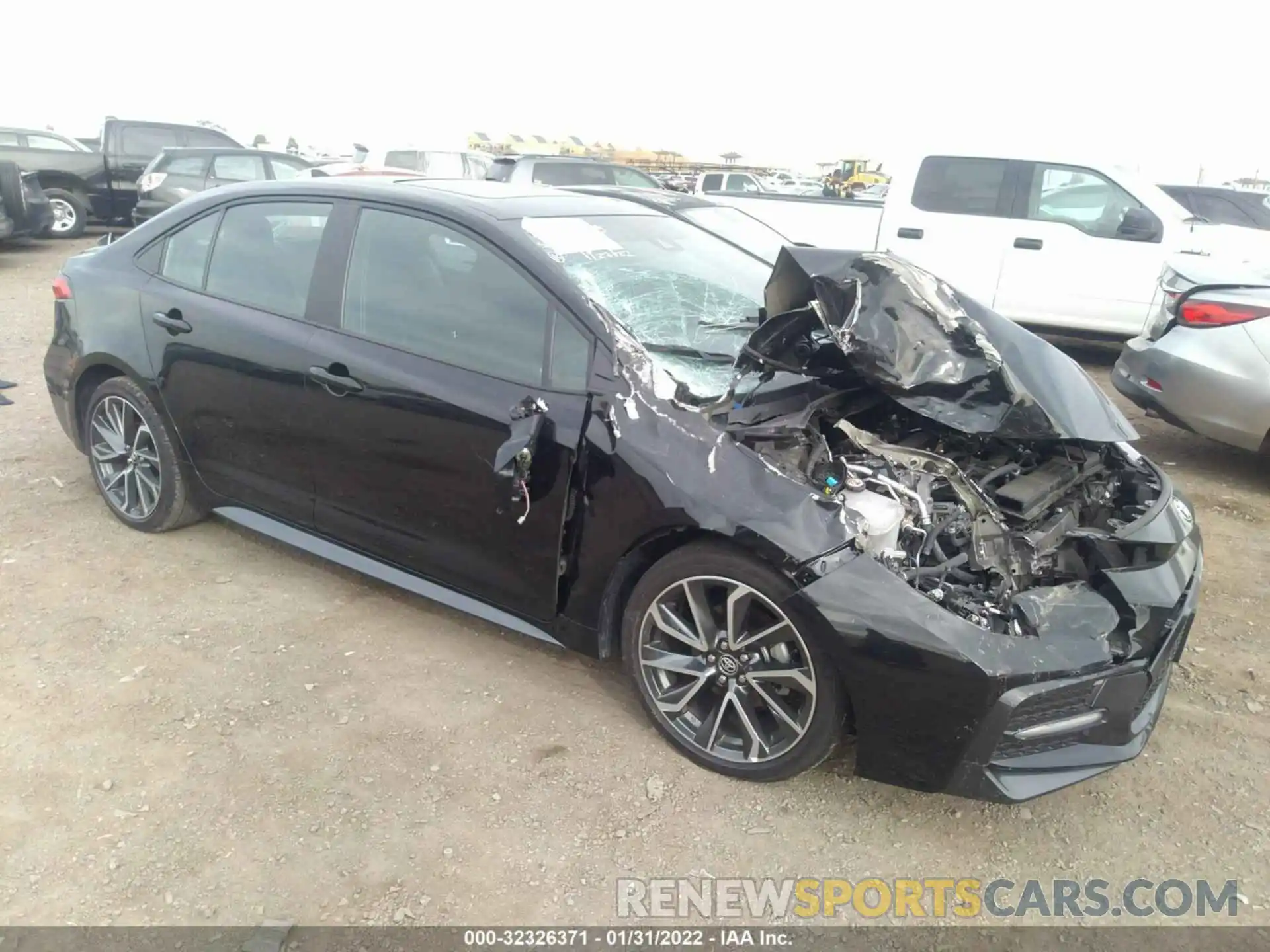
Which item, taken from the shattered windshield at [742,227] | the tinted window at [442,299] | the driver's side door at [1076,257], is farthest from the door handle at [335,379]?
the driver's side door at [1076,257]

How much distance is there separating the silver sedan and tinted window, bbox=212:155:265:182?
37.0 ft

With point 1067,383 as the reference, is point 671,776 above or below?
below

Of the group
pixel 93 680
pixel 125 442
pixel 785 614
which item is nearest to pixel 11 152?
pixel 125 442

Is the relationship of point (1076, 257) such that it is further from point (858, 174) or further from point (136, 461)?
point (858, 174)

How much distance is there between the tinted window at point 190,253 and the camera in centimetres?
377

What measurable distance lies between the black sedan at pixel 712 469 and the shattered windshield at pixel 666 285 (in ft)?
0.05

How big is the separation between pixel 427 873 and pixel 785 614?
120 centimetres

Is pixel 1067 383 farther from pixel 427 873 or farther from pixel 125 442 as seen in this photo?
pixel 125 442

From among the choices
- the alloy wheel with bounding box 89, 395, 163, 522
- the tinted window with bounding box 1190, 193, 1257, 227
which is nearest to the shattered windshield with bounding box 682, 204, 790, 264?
the alloy wheel with bounding box 89, 395, 163, 522

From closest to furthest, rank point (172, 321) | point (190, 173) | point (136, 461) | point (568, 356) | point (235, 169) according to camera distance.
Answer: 1. point (568, 356)
2. point (172, 321)
3. point (136, 461)
4. point (190, 173)
5. point (235, 169)

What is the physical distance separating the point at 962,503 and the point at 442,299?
1.88m

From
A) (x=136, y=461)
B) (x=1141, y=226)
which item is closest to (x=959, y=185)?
(x=1141, y=226)

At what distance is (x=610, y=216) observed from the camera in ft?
11.6

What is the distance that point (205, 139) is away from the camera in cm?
1352
